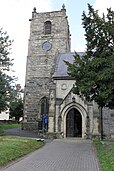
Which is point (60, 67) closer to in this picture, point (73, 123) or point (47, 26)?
point (73, 123)

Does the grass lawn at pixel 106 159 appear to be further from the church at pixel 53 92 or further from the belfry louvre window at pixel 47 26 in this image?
the belfry louvre window at pixel 47 26

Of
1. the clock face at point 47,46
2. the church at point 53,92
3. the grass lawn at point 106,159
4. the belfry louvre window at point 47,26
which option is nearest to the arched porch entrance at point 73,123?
the church at point 53,92

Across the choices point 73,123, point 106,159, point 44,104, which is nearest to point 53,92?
point 73,123

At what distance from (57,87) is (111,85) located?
1305 cm

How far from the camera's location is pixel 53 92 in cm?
2814

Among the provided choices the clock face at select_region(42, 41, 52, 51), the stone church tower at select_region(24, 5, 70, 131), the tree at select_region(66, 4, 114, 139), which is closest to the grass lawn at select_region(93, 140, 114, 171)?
the tree at select_region(66, 4, 114, 139)

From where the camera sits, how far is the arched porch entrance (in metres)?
27.5

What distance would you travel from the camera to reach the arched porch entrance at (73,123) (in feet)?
90.4

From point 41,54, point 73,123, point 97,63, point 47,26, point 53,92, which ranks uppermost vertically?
point 47,26

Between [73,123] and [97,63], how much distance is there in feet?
41.2

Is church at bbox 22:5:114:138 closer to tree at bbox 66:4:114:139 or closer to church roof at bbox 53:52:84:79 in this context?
church roof at bbox 53:52:84:79

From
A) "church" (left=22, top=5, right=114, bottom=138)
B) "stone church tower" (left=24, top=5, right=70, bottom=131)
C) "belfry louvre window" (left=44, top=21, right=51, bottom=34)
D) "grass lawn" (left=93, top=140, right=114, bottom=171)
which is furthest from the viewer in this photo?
"belfry louvre window" (left=44, top=21, right=51, bottom=34)

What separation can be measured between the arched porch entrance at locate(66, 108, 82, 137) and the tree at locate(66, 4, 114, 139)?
27.3 feet

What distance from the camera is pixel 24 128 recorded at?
3641cm
